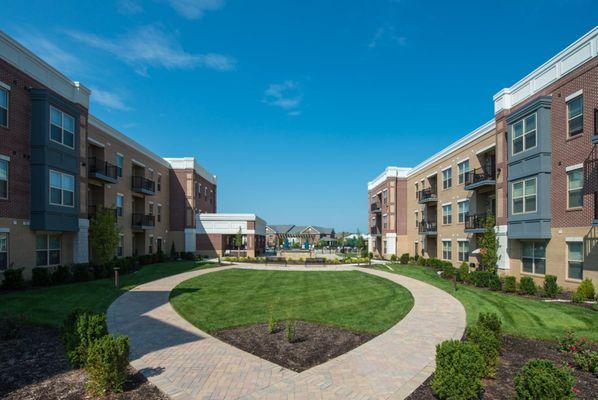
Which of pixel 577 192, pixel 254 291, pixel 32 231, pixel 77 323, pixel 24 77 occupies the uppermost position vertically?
pixel 24 77

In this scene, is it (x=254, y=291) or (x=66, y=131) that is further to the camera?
(x=66, y=131)

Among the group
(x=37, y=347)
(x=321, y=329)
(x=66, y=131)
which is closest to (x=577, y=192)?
(x=321, y=329)

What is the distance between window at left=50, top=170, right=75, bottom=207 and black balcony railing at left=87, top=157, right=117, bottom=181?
127 inches

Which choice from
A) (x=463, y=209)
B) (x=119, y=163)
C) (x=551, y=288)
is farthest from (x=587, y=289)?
(x=119, y=163)

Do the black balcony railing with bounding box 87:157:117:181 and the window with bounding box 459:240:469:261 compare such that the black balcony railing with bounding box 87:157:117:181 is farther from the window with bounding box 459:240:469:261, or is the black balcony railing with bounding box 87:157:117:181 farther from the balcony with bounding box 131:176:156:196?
the window with bounding box 459:240:469:261

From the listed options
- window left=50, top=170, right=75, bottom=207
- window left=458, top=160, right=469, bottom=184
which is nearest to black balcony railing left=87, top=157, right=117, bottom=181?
window left=50, top=170, right=75, bottom=207

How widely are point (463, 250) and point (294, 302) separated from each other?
20079 millimetres

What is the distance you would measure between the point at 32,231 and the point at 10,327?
39.4 ft

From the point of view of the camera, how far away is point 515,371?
749cm

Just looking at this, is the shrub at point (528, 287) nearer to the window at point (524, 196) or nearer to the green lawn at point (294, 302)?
the window at point (524, 196)

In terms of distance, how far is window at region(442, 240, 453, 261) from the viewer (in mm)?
31166

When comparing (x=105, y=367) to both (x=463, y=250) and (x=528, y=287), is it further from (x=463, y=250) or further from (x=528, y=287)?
(x=463, y=250)

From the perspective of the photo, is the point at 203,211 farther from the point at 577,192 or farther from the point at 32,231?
the point at 577,192

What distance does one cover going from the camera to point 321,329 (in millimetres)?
10188
